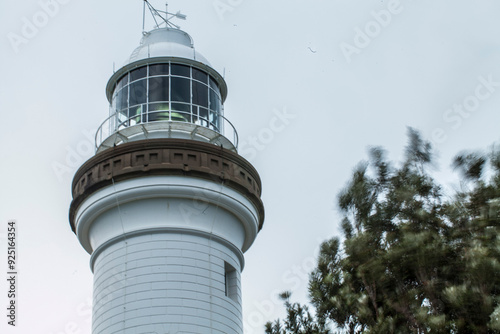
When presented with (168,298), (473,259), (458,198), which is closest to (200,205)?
(168,298)

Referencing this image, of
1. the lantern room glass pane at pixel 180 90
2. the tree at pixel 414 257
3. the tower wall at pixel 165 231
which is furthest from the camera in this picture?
the lantern room glass pane at pixel 180 90

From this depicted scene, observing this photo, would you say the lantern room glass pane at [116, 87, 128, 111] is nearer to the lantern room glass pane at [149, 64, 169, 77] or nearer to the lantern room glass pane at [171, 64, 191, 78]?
the lantern room glass pane at [149, 64, 169, 77]

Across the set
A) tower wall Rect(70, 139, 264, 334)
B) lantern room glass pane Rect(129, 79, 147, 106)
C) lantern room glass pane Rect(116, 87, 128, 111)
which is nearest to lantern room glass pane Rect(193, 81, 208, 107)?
lantern room glass pane Rect(129, 79, 147, 106)

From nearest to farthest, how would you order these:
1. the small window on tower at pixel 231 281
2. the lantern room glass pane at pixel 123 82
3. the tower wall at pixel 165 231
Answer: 1. the tower wall at pixel 165 231
2. the small window on tower at pixel 231 281
3. the lantern room glass pane at pixel 123 82

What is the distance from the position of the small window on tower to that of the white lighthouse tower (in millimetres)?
27

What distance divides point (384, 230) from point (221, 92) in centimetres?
918

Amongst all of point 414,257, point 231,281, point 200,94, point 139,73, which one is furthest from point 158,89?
point 414,257

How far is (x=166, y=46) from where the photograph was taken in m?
18.8

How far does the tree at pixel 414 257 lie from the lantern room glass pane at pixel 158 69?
7701mm

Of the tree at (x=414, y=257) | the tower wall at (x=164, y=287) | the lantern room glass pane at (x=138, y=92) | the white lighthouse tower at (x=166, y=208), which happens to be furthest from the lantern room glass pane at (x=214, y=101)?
the tree at (x=414, y=257)

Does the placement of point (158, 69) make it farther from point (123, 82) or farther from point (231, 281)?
point (231, 281)

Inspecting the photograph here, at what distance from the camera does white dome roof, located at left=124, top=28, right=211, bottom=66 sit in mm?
18531

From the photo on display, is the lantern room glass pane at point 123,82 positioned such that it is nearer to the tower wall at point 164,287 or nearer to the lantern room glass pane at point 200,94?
the lantern room glass pane at point 200,94

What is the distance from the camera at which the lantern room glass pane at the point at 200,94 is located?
723 inches
